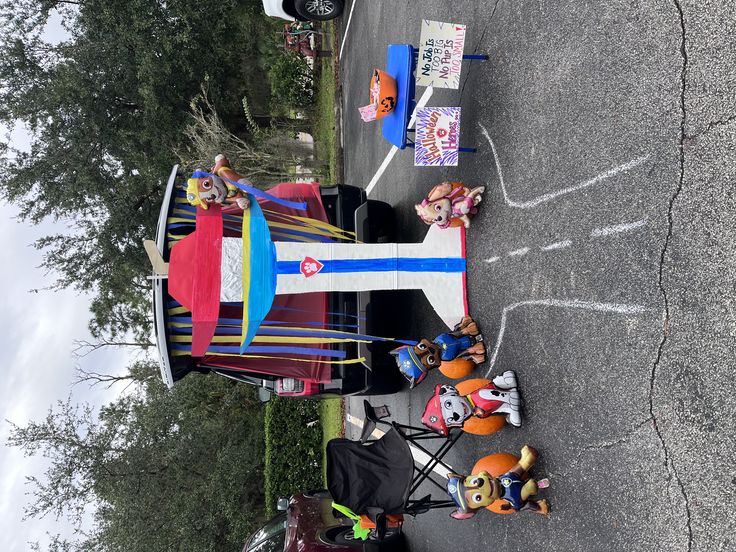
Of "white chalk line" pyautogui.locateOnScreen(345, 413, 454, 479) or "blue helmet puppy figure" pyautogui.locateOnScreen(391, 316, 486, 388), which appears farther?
"white chalk line" pyautogui.locateOnScreen(345, 413, 454, 479)

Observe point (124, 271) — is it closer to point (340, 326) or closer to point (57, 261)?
point (57, 261)

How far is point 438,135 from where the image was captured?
5.21m

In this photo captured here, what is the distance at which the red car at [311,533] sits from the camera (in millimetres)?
6858

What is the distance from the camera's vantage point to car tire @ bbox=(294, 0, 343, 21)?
11.6 meters

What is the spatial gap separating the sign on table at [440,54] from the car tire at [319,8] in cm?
749

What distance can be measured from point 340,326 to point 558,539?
8.83 ft

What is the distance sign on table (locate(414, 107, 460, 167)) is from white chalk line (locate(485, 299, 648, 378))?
144 centimetres

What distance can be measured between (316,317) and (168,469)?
1039 centimetres

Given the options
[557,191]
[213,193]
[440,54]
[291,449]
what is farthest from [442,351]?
[291,449]

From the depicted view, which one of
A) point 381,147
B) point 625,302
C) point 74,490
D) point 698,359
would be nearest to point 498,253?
point 625,302

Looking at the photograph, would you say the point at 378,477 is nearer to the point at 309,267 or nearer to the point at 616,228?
the point at 309,267

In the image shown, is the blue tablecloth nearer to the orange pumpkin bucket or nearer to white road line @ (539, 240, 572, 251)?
the orange pumpkin bucket

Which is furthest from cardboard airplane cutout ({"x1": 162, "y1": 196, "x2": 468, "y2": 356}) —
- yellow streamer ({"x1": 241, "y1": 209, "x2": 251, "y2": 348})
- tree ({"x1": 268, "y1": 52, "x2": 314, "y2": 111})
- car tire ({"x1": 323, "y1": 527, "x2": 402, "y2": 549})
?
tree ({"x1": 268, "y1": 52, "x2": 314, "y2": 111})

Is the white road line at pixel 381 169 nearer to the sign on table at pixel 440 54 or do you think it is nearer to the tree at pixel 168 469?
the sign on table at pixel 440 54
